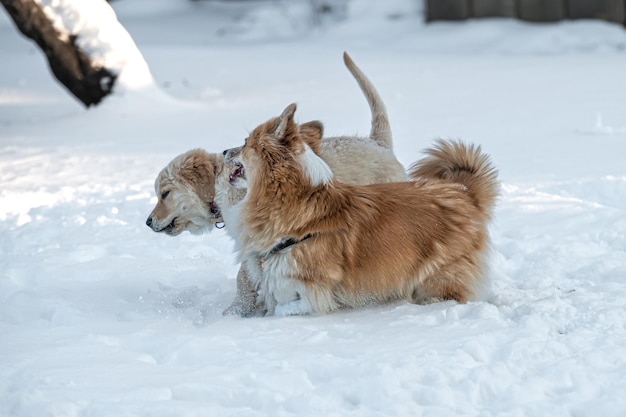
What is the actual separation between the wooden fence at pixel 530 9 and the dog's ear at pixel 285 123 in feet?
30.4

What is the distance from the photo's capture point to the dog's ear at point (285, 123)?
437 centimetres

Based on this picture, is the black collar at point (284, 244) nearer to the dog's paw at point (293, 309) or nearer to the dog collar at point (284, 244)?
the dog collar at point (284, 244)

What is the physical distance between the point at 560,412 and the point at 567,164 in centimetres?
412

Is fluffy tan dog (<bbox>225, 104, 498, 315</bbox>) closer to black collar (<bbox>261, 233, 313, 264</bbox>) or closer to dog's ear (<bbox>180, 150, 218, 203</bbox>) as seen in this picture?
black collar (<bbox>261, 233, 313, 264</bbox>)

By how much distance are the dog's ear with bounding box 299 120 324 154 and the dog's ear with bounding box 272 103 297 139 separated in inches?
9.3

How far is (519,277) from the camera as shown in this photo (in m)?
5.09

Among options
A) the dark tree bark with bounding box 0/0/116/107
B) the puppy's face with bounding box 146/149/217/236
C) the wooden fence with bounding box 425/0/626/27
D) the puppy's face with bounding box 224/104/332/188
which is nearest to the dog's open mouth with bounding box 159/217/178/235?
the puppy's face with bounding box 146/149/217/236

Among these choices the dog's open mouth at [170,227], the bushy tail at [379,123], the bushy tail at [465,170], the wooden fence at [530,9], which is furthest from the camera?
the wooden fence at [530,9]

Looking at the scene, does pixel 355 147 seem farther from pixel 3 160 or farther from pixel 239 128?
pixel 3 160

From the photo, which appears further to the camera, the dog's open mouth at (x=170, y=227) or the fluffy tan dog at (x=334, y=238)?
the dog's open mouth at (x=170, y=227)

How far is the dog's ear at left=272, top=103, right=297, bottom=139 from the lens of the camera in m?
4.37

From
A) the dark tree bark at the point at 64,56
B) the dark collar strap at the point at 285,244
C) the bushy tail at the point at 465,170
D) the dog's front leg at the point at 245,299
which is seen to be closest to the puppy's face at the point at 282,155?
the dark collar strap at the point at 285,244

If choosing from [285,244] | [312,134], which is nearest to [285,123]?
[312,134]

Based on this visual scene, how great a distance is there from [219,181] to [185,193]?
26 centimetres
